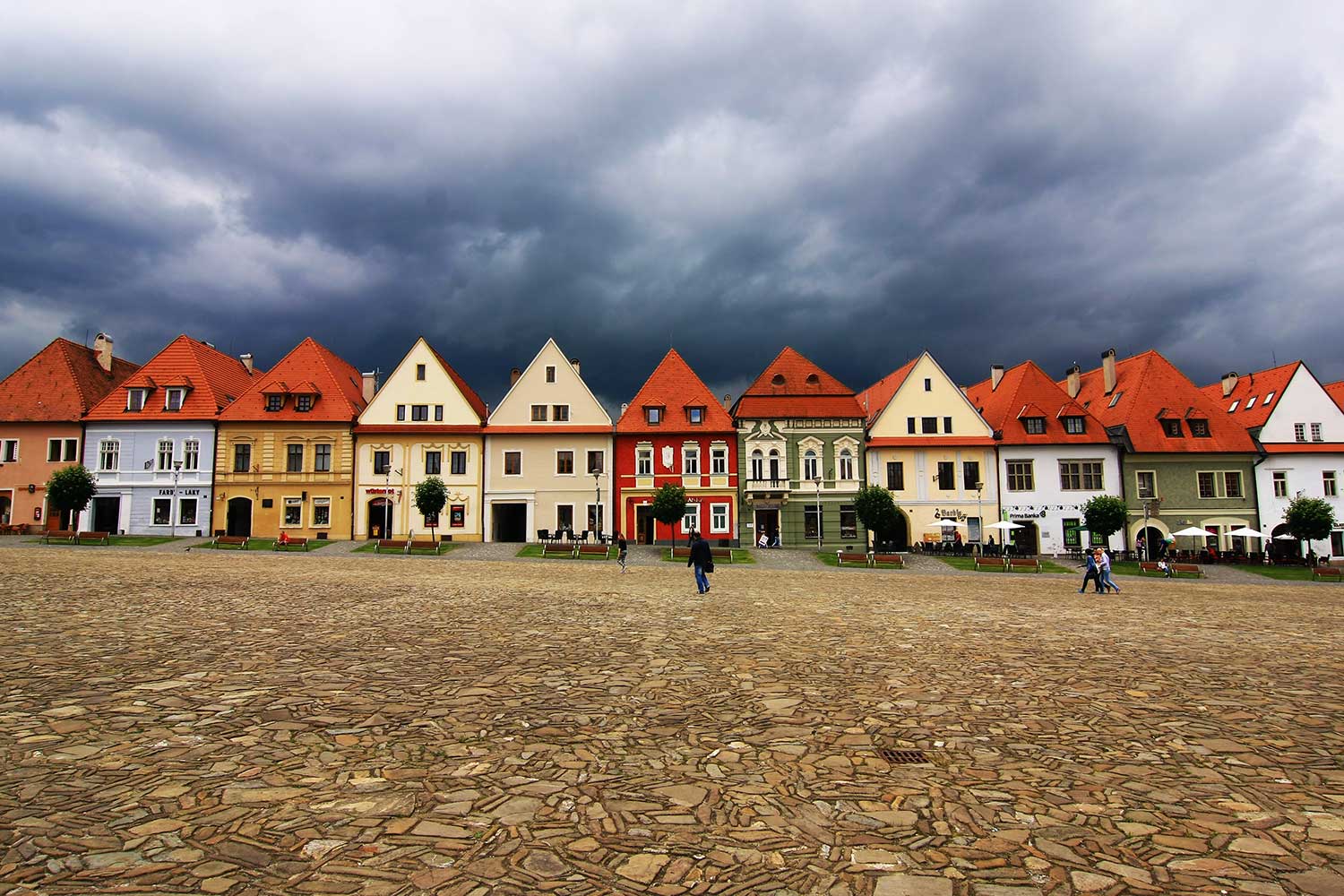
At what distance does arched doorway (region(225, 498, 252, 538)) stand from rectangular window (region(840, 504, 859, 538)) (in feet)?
124

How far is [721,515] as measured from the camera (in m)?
48.0

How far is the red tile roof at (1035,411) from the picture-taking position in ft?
160

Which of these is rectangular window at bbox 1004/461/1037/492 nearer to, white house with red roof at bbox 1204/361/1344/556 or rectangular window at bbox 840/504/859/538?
rectangular window at bbox 840/504/859/538

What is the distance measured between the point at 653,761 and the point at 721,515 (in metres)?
42.4

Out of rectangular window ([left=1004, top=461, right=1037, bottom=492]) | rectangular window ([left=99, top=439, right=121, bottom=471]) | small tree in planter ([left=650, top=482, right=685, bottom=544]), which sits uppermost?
rectangular window ([left=99, top=439, right=121, bottom=471])

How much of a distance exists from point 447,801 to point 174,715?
3598 millimetres

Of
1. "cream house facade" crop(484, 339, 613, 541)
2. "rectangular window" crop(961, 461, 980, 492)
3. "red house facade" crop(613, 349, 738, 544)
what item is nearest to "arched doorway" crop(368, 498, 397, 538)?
"cream house facade" crop(484, 339, 613, 541)

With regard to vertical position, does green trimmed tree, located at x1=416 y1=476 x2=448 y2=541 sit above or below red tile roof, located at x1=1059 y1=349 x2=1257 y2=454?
below

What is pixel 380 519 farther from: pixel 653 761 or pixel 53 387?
pixel 653 761

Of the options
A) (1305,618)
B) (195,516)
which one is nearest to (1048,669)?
(1305,618)

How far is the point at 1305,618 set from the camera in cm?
1806

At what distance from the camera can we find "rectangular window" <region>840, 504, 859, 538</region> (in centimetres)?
4781

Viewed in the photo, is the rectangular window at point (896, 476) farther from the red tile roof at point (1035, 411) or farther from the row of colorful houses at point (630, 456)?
the red tile roof at point (1035, 411)

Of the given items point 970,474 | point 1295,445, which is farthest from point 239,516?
point 1295,445
